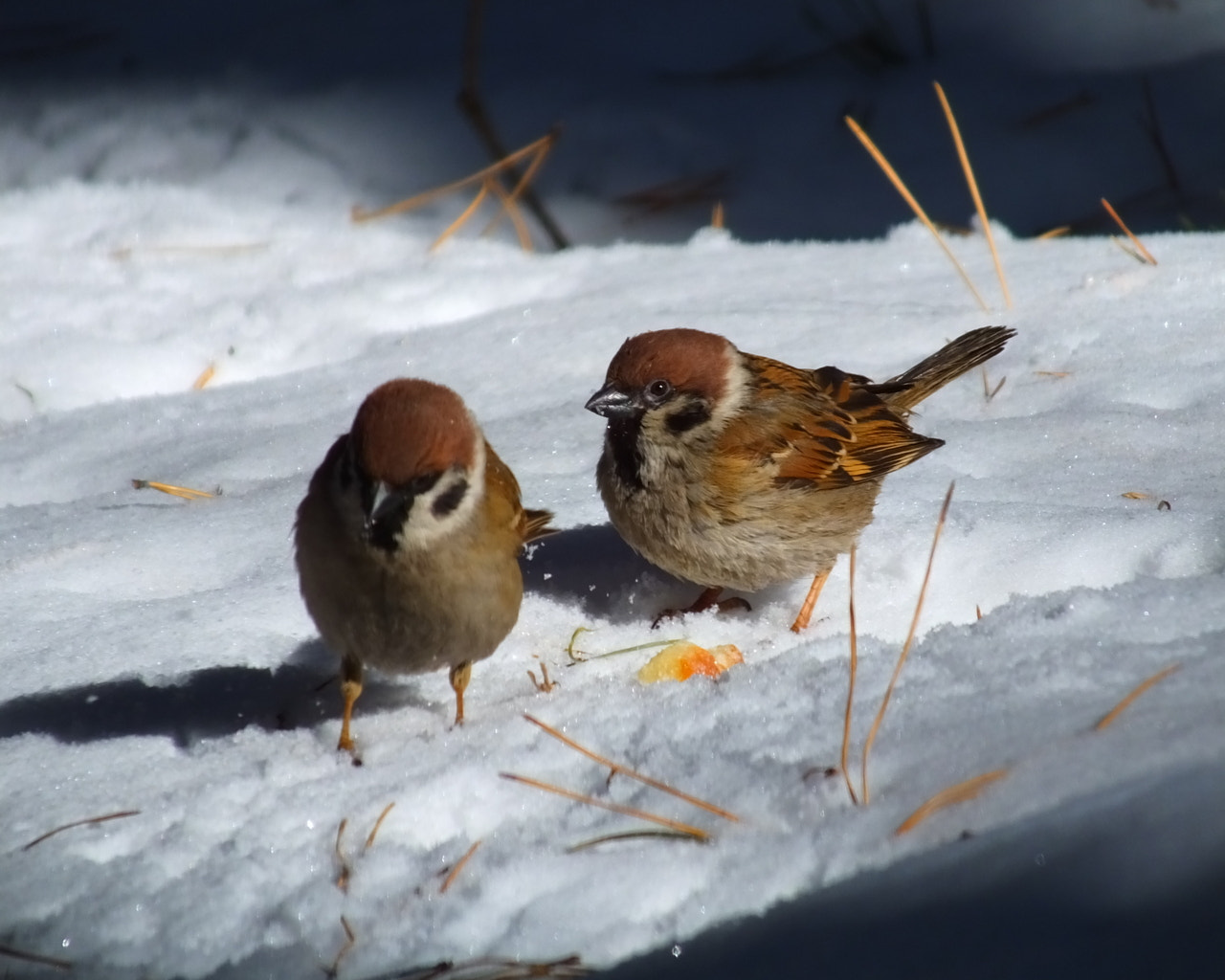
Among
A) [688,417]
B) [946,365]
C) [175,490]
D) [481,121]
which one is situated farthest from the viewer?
[481,121]

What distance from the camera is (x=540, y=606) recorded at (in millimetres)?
3570

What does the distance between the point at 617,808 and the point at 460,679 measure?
792mm

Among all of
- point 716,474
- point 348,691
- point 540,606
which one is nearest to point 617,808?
point 348,691

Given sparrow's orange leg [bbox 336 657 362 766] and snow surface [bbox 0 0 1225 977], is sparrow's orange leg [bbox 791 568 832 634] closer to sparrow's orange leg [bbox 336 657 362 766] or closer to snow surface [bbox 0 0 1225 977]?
snow surface [bbox 0 0 1225 977]

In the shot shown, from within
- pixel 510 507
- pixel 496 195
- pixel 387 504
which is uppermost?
pixel 387 504

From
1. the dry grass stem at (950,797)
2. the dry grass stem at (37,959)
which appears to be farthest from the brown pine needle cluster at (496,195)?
the dry grass stem at (950,797)

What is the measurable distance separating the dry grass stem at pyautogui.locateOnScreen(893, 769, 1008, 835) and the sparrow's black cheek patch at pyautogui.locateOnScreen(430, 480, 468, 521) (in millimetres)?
1195

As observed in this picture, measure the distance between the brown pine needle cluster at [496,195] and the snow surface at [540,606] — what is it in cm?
12

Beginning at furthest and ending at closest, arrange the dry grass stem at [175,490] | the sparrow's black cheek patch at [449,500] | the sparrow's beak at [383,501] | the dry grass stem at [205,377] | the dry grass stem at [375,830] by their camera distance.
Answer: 1. the dry grass stem at [205,377]
2. the dry grass stem at [175,490]
3. the sparrow's black cheek patch at [449,500]
4. the sparrow's beak at [383,501]
5. the dry grass stem at [375,830]

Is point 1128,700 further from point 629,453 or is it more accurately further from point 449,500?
point 629,453

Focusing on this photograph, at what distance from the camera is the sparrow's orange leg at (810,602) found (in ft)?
11.4

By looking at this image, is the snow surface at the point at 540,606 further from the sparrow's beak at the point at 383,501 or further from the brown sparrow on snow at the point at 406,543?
the sparrow's beak at the point at 383,501

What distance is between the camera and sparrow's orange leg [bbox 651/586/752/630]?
355 centimetres

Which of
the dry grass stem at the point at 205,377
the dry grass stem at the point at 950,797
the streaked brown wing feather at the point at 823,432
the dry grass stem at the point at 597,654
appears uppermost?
the dry grass stem at the point at 950,797
